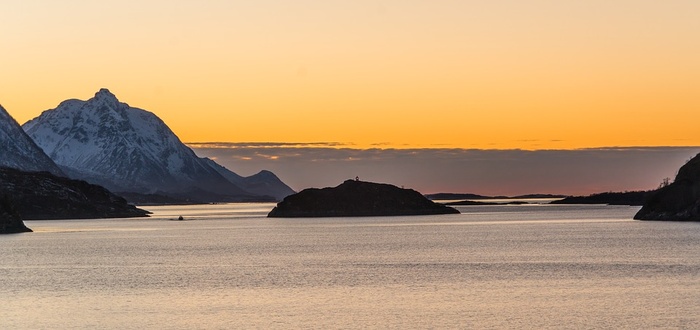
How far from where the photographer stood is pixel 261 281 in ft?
339

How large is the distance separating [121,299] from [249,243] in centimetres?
9835

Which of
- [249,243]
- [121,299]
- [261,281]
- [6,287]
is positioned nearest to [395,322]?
[121,299]

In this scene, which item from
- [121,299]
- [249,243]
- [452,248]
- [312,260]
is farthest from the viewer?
[249,243]

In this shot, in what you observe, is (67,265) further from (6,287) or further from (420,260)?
(420,260)

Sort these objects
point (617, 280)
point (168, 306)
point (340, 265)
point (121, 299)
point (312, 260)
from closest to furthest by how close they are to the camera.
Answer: point (168, 306)
point (121, 299)
point (617, 280)
point (340, 265)
point (312, 260)

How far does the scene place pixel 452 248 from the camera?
16125 centimetres

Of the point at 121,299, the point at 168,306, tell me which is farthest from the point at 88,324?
the point at 121,299

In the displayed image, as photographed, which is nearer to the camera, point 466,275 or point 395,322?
point 395,322

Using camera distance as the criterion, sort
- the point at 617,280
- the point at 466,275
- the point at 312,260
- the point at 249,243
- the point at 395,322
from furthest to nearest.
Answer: the point at 249,243, the point at 312,260, the point at 466,275, the point at 617,280, the point at 395,322

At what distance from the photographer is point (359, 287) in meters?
95.9

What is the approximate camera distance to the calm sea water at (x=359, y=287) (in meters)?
73.1

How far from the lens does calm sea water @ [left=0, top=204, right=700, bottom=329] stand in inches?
2876

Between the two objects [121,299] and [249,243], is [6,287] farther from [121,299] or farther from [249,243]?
[249,243]

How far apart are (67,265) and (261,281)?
37.8 metres
